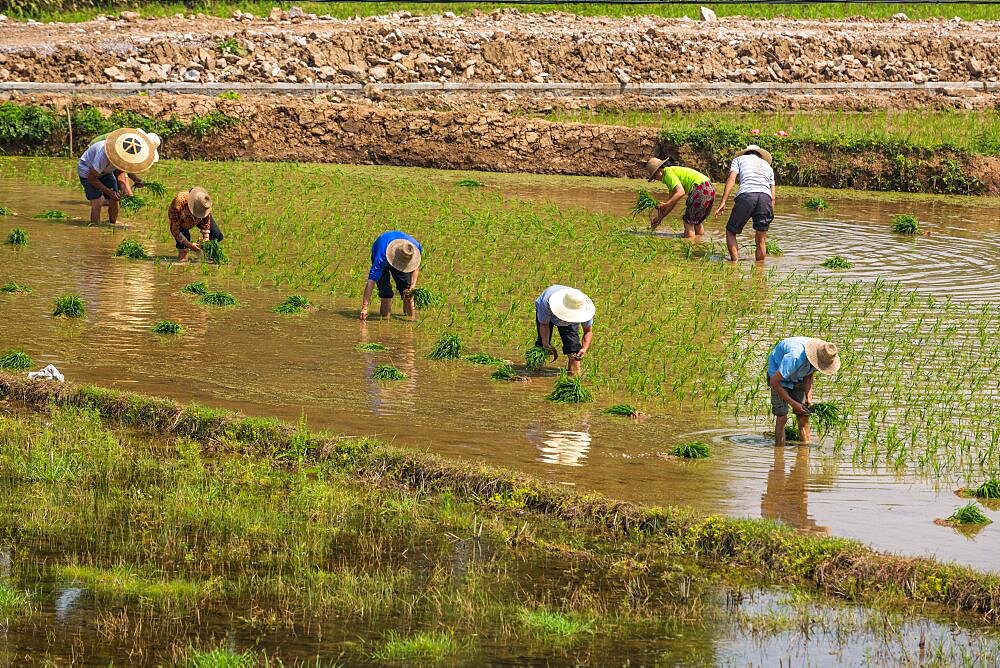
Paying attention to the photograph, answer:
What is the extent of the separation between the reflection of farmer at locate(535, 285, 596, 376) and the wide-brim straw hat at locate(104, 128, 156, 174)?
6.75m

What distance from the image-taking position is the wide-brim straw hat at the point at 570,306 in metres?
10.0

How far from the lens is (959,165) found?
21406 mm

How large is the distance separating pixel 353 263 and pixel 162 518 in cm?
767

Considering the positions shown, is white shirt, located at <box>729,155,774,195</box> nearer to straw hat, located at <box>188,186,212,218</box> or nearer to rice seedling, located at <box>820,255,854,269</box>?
rice seedling, located at <box>820,255,854,269</box>

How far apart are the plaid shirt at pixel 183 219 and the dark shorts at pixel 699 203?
579cm

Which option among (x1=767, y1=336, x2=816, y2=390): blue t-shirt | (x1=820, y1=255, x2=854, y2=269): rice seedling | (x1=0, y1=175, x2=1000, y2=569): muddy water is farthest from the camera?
(x1=820, y1=255, x2=854, y2=269): rice seedling

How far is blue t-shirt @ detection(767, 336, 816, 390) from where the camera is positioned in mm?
8695

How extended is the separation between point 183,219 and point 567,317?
18.9ft

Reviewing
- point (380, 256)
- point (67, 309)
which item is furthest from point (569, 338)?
point (67, 309)

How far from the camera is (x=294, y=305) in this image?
12672 mm

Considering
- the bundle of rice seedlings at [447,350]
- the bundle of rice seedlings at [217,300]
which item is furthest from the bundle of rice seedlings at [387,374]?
the bundle of rice seedlings at [217,300]

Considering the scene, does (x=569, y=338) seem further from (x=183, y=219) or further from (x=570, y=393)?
(x=183, y=219)

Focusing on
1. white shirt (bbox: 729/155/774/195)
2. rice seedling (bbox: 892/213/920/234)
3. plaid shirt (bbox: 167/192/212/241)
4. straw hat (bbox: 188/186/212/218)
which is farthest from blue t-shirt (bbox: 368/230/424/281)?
rice seedling (bbox: 892/213/920/234)

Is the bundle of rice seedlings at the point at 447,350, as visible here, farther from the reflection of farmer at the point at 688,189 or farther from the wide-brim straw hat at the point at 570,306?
the reflection of farmer at the point at 688,189
